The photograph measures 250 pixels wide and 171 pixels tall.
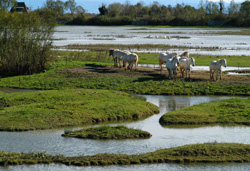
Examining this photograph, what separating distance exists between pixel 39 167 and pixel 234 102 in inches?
592

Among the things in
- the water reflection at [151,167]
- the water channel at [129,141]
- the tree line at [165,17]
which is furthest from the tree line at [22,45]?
the tree line at [165,17]

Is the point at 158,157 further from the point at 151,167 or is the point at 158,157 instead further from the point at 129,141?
the point at 129,141

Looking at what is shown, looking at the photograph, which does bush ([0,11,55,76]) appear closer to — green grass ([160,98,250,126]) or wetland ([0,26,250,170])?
wetland ([0,26,250,170])

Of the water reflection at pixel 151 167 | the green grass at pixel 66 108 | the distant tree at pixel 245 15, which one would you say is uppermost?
the distant tree at pixel 245 15

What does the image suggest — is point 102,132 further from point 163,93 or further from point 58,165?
point 163,93

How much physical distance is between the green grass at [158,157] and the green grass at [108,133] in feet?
9.28

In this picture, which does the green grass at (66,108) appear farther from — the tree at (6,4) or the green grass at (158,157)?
the tree at (6,4)

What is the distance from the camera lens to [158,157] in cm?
1672

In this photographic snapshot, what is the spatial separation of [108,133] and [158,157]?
383 cm

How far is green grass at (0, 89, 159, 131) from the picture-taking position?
22.0 meters

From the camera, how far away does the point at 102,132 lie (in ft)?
66.0

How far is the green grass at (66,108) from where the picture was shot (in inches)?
867

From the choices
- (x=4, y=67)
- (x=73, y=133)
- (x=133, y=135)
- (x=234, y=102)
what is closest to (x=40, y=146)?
(x=73, y=133)

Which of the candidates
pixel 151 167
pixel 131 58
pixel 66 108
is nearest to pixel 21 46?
pixel 131 58
